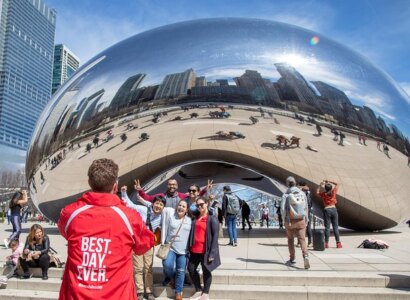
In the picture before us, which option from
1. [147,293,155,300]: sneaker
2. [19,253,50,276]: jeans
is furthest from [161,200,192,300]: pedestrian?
[19,253,50,276]: jeans

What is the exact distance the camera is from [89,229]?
1.95m

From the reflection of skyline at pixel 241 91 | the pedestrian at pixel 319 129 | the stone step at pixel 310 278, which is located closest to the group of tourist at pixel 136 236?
the stone step at pixel 310 278

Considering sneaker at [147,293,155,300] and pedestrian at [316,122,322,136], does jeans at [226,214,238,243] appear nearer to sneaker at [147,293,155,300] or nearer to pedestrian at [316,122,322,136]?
pedestrian at [316,122,322,136]

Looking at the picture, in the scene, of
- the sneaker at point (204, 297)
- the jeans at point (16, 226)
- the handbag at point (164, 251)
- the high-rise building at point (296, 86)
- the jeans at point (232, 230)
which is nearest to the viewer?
the sneaker at point (204, 297)

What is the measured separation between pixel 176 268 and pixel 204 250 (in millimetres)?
377

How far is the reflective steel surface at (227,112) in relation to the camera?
21.1 feet

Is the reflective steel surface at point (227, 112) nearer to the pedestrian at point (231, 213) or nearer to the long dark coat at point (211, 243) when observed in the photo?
the pedestrian at point (231, 213)

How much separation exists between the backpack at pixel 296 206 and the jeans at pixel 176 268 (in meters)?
1.75

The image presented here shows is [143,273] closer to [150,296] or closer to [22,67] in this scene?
[150,296]

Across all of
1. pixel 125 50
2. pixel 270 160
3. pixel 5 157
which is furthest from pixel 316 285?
pixel 5 157

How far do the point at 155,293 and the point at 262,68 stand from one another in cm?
401

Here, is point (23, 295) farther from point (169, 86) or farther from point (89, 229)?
point (169, 86)

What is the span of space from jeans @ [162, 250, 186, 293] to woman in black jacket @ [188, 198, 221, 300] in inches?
5.2

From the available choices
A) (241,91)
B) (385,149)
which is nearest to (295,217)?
(241,91)
